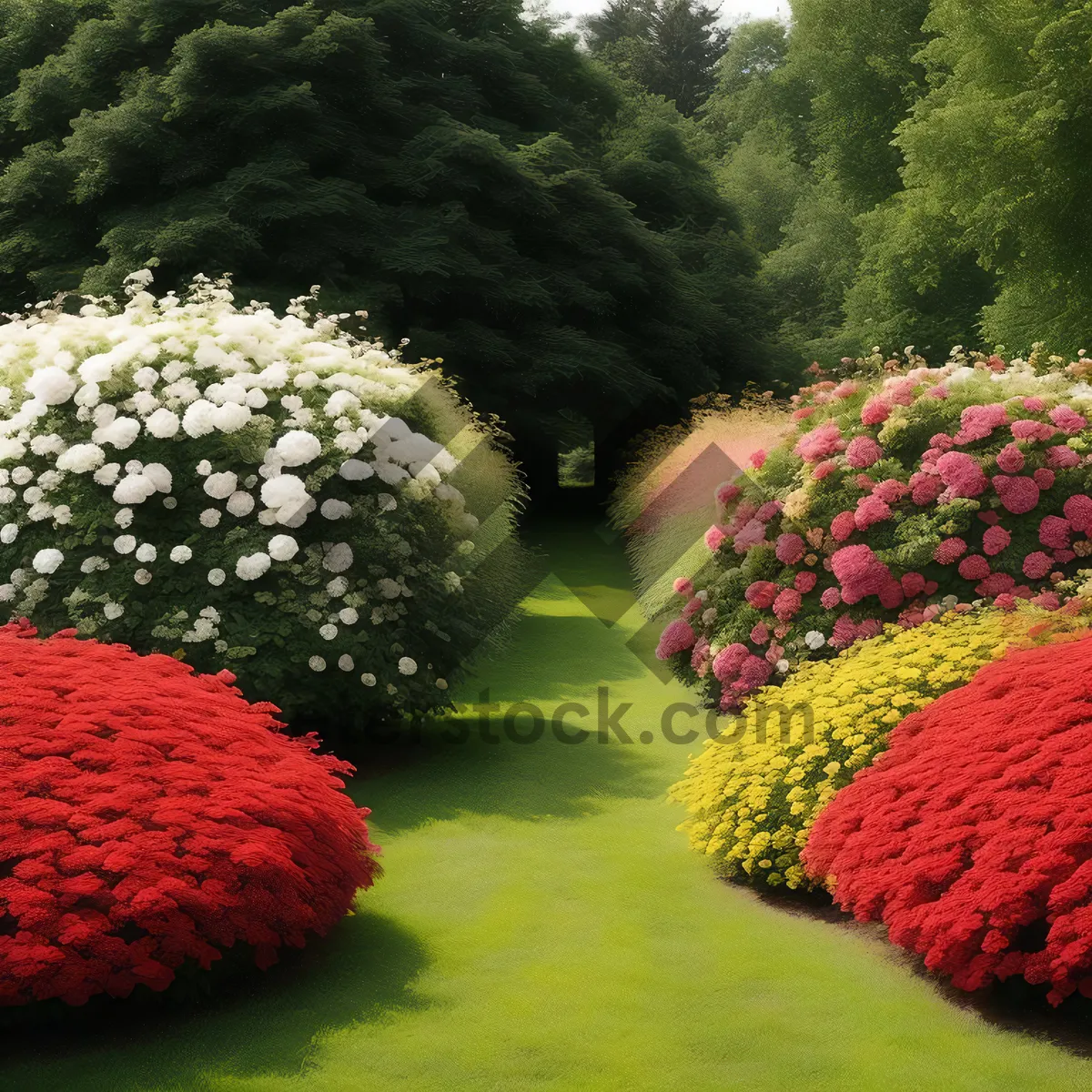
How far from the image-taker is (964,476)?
800 centimetres

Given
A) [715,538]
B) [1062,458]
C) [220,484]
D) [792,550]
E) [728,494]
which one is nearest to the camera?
[220,484]

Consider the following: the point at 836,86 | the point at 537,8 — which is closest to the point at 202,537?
the point at 537,8

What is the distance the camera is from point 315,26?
1803 cm

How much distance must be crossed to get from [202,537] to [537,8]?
25.4 meters

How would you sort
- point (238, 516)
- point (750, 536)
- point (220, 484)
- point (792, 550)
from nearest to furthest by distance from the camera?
point (220, 484) → point (238, 516) → point (792, 550) → point (750, 536)

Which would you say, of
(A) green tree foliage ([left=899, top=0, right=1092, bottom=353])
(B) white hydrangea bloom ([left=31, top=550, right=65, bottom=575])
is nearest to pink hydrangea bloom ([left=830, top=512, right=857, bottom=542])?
(B) white hydrangea bloom ([left=31, top=550, right=65, bottom=575])

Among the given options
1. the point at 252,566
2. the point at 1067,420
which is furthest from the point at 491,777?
the point at 1067,420

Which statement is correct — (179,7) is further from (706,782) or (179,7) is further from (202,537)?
(706,782)

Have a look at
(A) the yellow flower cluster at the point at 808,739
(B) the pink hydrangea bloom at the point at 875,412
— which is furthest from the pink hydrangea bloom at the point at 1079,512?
(B) the pink hydrangea bloom at the point at 875,412

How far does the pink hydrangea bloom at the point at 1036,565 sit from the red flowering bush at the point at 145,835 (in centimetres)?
458

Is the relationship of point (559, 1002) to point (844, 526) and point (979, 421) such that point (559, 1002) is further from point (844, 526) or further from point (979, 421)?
point (979, 421)

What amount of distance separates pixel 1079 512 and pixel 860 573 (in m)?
1.46

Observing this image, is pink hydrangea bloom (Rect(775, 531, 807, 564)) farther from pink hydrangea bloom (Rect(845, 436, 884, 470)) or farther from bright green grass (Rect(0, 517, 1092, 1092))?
bright green grass (Rect(0, 517, 1092, 1092))

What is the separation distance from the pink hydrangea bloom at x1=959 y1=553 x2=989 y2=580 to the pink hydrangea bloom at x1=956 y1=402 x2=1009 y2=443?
823mm
